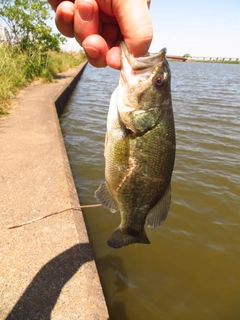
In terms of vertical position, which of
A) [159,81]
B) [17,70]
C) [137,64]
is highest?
[137,64]

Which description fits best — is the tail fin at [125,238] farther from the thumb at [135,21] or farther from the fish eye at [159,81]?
the thumb at [135,21]

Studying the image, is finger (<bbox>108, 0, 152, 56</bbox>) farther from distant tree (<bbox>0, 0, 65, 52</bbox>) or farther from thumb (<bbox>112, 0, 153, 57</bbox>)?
distant tree (<bbox>0, 0, 65, 52</bbox>)

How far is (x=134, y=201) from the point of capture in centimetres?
189

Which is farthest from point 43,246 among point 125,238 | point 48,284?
point 125,238

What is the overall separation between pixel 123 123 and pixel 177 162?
16.4ft

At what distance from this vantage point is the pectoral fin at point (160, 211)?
6.19 feet

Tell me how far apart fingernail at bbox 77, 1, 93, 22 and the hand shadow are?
2139 millimetres

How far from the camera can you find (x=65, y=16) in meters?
1.62

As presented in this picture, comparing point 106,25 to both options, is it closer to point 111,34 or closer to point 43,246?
point 111,34

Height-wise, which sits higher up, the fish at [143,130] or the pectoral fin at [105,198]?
the fish at [143,130]

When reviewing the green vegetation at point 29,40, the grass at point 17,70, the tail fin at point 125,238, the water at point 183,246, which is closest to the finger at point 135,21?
the tail fin at point 125,238

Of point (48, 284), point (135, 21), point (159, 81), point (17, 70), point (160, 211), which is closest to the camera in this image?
point (135, 21)

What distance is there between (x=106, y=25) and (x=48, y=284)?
2.21m

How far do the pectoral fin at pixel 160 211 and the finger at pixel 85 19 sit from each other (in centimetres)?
116
